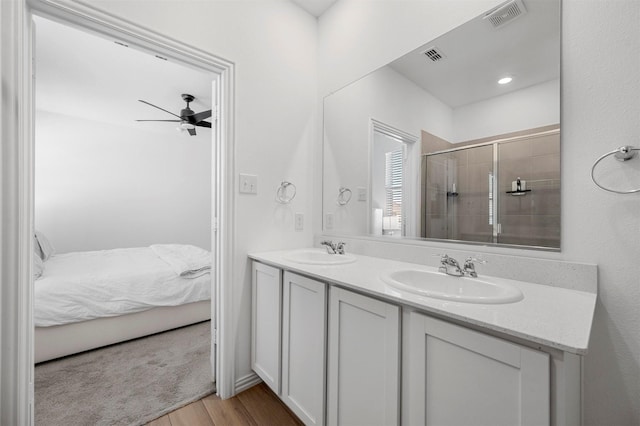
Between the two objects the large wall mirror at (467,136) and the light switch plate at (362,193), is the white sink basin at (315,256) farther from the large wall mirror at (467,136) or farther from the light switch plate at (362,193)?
the light switch plate at (362,193)

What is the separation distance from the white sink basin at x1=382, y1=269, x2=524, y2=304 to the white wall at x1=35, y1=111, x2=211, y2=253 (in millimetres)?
4602

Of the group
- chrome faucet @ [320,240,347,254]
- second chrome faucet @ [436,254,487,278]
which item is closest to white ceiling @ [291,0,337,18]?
chrome faucet @ [320,240,347,254]

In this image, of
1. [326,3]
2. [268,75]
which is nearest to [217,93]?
[268,75]

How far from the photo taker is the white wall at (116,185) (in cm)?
379

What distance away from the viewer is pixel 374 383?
951mm

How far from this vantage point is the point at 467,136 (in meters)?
1.28

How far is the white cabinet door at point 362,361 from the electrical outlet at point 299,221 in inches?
34.7

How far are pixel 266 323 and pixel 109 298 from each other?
4.93 feet

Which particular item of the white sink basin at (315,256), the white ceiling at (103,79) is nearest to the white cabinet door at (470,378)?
the white sink basin at (315,256)

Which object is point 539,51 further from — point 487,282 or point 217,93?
point 217,93

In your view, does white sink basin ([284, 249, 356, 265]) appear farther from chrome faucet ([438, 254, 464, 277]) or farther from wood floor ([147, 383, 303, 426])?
wood floor ([147, 383, 303, 426])

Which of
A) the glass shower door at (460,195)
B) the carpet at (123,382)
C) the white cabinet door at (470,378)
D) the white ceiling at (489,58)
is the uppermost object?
the white ceiling at (489,58)

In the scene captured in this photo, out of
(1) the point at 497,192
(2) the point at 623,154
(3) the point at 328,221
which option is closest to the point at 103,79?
(3) the point at 328,221

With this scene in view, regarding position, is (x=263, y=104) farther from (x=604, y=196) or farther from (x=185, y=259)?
(x=185, y=259)
